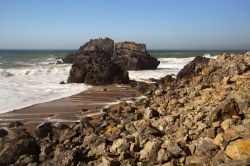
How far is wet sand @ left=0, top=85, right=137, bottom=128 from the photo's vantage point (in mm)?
14477

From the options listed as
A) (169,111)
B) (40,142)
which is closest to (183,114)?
(169,111)

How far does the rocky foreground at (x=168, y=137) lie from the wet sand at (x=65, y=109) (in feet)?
8.95

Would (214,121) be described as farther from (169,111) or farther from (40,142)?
(40,142)

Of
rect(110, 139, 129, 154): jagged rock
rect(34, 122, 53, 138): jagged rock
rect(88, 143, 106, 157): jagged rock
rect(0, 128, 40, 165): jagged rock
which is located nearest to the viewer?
rect(110, 139, 129, 154): jagged rock

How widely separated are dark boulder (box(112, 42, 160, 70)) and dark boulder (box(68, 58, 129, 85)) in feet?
45.2

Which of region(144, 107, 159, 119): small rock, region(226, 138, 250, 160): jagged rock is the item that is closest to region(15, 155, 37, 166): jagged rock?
region(144, 107, 159, 119): small rock

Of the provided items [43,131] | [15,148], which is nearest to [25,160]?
[15,148]

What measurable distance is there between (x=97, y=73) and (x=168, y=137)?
20.3 meters

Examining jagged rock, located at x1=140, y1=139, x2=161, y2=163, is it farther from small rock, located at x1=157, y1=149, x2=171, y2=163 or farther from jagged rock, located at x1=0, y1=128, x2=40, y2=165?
jagged rock, located at x1=0, y1=128, x2=40, y2=165

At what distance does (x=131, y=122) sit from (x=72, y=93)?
41.7ft

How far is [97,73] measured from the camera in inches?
1118

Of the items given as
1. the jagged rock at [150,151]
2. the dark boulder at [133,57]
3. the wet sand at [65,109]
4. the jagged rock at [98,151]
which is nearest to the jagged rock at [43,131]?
the wet sand at [65,109]

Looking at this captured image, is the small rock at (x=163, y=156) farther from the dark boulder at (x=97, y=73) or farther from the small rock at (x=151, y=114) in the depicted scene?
the dark boulder at (x=97, y=73)

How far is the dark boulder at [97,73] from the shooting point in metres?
27.8
